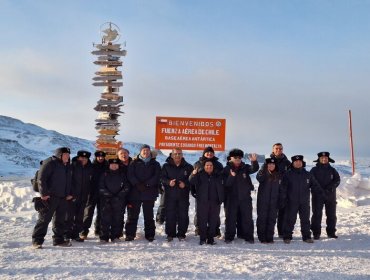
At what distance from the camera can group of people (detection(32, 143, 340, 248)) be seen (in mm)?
7547

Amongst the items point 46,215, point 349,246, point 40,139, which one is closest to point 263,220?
point 349,246

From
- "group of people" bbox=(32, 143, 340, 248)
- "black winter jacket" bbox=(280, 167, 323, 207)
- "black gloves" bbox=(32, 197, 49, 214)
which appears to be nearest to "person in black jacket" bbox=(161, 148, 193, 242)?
"group of people" bbox=(32, 143, 340, 248)

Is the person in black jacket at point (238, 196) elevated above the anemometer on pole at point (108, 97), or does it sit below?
below

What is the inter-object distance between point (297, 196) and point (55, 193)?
14.5 feet

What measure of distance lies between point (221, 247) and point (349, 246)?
2.32 metres

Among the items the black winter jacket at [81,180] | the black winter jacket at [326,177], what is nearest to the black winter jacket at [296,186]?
the black winter jacket at [326,177]

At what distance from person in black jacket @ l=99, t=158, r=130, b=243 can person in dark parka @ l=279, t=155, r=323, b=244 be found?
3003 millimetres

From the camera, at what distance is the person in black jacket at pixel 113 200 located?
7508 millimetres

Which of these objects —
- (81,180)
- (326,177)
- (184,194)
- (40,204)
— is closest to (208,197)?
(184,194)

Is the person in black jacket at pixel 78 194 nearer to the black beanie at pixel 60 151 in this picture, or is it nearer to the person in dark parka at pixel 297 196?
the black beanie at pixel 60 151

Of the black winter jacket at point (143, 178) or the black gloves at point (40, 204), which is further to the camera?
the black winter jacket at point (143, 178)

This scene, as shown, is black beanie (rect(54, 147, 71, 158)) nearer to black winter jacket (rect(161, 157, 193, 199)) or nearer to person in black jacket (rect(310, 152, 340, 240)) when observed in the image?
black winter jacket (rect(161, 157, 193, 199))

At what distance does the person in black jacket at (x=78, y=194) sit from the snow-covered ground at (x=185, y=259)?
1.24 ft

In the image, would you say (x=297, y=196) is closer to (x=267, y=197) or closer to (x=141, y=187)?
(x=267, y=197)
